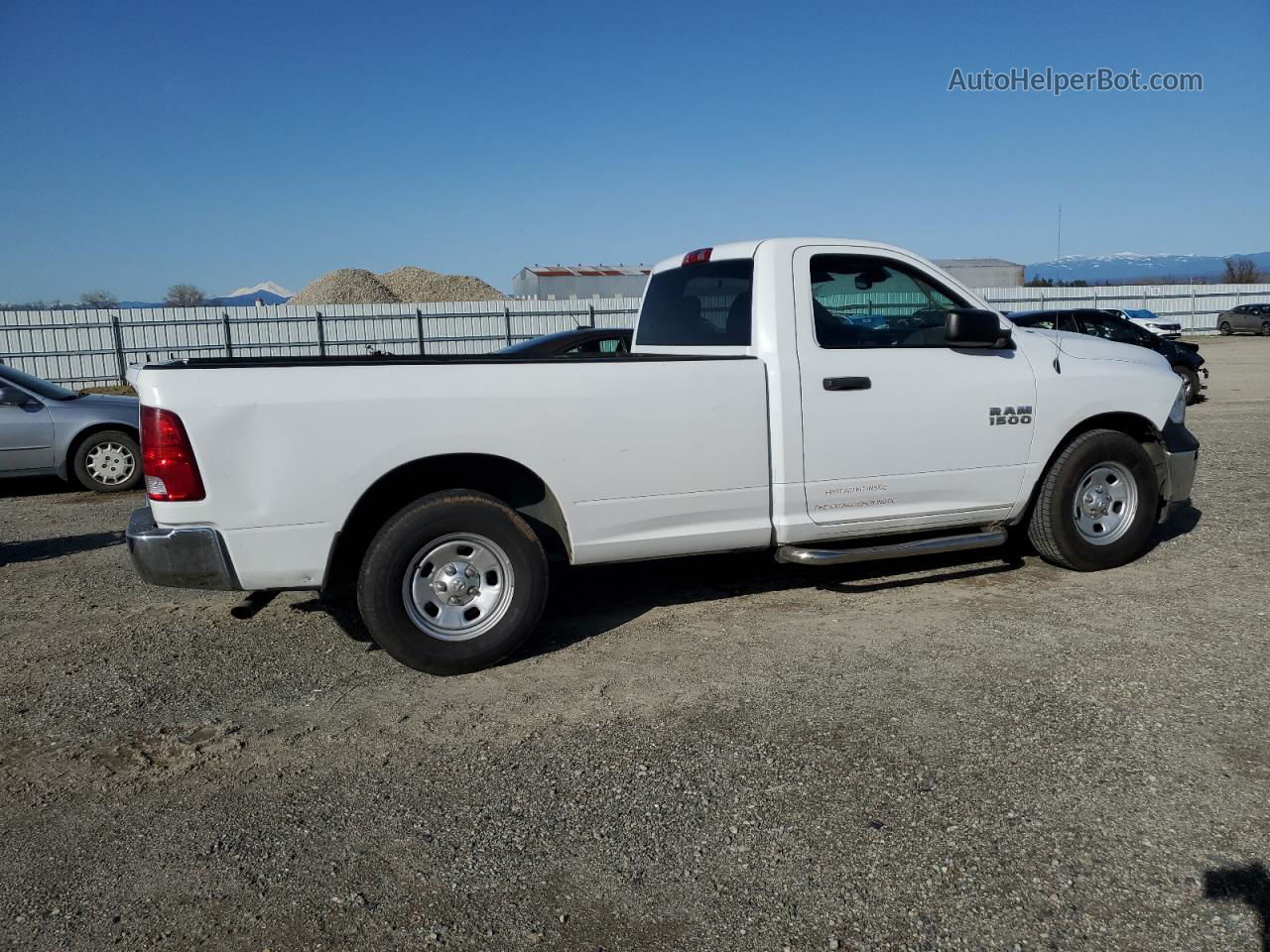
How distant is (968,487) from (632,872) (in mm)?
3328

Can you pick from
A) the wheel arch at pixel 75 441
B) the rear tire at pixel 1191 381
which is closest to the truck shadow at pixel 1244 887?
the wheel arch at pixel 75 441

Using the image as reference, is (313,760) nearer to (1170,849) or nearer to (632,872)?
(632,872)

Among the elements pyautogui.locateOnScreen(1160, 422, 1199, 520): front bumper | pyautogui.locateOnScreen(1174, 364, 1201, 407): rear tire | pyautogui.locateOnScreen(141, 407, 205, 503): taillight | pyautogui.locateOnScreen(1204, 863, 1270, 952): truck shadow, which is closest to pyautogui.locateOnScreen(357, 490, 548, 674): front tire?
pyautogui.locateOnScreen(141, 407, 205, 503): taillight

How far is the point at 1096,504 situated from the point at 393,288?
55.9 metres

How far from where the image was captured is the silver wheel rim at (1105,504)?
19.5ft

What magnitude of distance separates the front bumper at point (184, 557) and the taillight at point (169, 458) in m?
0.16

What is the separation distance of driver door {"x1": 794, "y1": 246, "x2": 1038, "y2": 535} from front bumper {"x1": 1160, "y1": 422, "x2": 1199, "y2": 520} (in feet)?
3.64

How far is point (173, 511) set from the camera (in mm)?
4199

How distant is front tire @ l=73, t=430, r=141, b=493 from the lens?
991 centimetres

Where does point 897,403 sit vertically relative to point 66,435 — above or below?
above

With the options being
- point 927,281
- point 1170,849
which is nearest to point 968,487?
point 927,281

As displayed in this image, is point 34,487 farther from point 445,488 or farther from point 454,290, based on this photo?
point 454,290

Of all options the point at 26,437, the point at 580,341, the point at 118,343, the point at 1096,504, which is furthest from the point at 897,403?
the point at 118,343

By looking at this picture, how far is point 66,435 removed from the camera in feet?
32.1
